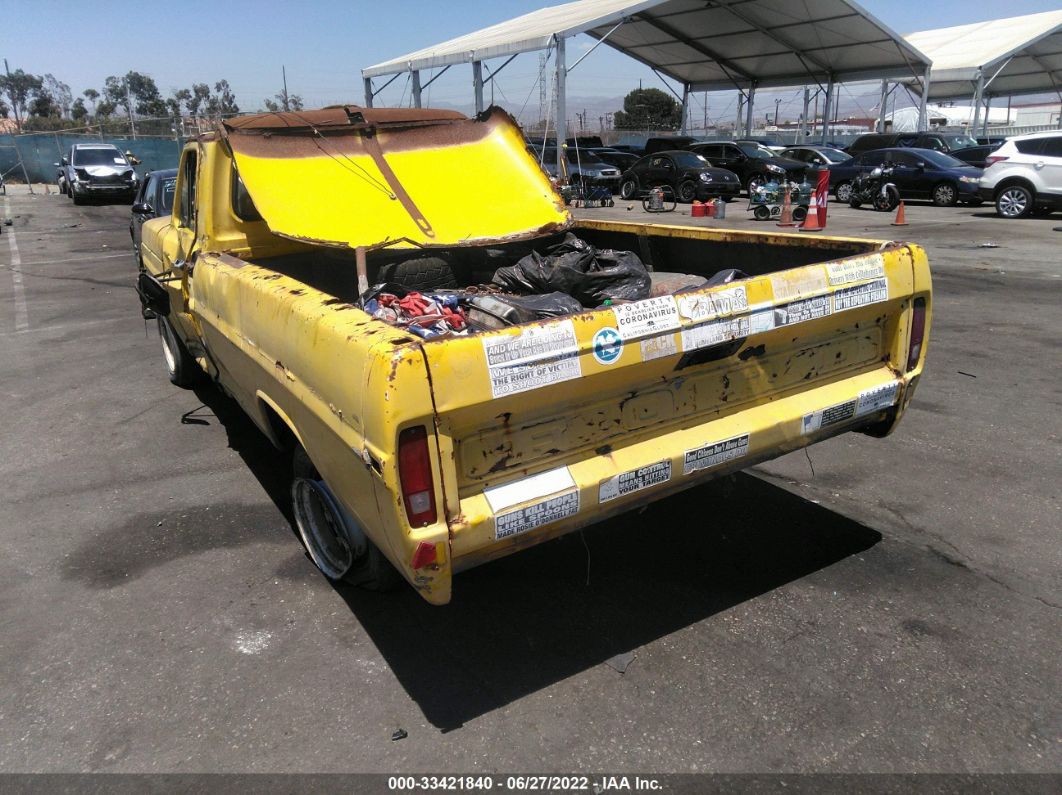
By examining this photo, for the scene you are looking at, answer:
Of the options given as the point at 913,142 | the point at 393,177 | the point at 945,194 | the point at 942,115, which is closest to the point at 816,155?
the point at 913,142

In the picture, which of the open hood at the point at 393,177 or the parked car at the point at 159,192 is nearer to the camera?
the open hood at the point at 393,177

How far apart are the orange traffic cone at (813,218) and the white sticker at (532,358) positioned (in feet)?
47.5

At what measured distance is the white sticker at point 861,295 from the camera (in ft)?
10.0

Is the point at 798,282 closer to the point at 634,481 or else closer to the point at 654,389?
the point at 654,389

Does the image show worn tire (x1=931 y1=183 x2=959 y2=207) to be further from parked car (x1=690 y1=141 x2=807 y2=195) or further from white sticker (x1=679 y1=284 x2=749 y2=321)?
white sticker (x1=679 y1=284 x2=749 y2=321)

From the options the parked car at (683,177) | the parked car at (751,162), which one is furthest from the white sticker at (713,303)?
the parked car at (751,162)

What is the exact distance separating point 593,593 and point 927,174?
788 inches

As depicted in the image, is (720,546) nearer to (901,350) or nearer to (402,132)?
(901,350)

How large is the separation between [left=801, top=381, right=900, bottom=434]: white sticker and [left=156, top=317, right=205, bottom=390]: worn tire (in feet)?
16.1

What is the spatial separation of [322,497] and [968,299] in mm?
8409

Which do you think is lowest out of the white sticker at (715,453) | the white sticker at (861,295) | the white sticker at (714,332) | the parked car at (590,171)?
the white sticker at (715,453)

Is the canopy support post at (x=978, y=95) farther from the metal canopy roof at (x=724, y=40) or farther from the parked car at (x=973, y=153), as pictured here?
the parked car at (x=973, y=153)

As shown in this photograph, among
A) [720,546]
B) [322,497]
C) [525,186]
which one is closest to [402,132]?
[525,186]

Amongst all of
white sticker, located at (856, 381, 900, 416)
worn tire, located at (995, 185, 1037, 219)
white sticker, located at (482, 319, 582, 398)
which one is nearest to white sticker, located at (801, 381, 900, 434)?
white sticker, located at (856, 381, 900, 416)
